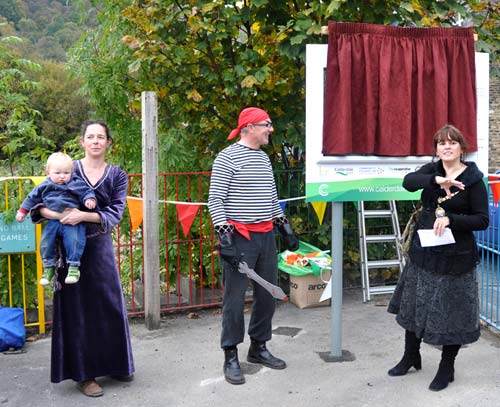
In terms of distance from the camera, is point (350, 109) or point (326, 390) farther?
point (350, 109)

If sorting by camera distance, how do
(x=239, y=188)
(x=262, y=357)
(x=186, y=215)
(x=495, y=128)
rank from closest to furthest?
(x=239, y=188) < (x=262, y=357) < (x=186, y=215) < (x=495, y=128)

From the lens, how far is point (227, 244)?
4156 millimetres

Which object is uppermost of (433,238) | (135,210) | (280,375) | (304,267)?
(135,210)

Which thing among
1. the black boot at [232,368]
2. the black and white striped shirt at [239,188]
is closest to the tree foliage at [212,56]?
the black and white striped shirt at [239,188]

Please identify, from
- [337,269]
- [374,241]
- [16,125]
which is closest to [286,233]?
[337,269]

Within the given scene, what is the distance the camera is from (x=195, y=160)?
6770 mm

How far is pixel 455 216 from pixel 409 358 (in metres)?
1.24

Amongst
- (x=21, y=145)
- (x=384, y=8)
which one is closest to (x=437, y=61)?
(x=384, y=8)

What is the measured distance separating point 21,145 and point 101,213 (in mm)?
3013

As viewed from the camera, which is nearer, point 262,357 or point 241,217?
point 241,217

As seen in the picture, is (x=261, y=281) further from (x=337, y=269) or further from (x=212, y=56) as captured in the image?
(x=212, y=56)

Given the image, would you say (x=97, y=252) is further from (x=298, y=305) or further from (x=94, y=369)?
(x=298, y=305)

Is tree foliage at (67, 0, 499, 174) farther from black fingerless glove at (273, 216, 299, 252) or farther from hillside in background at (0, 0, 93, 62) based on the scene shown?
hillside in background at (0, 0, 93, 62)

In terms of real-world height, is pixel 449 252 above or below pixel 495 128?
below
